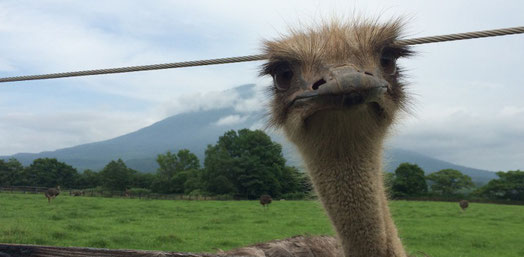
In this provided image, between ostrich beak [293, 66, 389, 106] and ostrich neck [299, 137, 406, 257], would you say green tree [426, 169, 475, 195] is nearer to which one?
ostrich neck [299, 137, 406, 257]

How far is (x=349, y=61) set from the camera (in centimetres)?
168

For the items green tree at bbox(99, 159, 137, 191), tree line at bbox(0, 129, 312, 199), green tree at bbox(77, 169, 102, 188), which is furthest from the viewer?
green tree at bbox(77, 169, 102, 188)

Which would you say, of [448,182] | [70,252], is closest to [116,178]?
[448,182]

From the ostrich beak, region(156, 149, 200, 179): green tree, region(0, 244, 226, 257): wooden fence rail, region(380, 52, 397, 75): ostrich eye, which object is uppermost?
region(156, 149, 200, 179): green tree

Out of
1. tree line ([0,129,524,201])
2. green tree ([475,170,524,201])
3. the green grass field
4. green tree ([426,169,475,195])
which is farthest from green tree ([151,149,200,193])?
the green grass field

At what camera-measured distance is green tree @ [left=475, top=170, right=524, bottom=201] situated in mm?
41375

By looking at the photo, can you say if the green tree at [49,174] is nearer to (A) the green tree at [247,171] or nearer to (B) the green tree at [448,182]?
(A) the green tree at [247,171]

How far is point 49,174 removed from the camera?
4988 centimetres

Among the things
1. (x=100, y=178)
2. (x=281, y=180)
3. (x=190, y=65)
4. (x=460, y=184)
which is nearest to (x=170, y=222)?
(x=190, y=65)

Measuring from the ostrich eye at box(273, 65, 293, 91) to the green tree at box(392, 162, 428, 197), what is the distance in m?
37.6

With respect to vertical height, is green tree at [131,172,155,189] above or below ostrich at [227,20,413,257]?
above

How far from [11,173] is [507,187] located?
50789mm

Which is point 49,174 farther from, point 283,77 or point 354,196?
point 354,196

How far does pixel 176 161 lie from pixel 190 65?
200 ft
